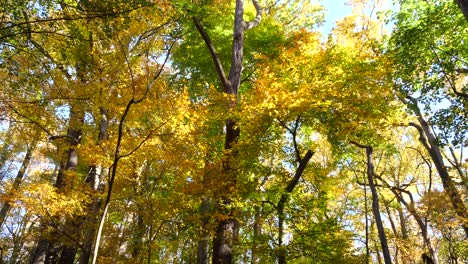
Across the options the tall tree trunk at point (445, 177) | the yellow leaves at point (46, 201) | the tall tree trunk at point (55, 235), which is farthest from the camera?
the tall tree trunk at point (445, 177)

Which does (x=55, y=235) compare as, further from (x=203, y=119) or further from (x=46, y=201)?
(x=203, y=119)

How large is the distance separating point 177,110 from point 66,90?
3225 mm

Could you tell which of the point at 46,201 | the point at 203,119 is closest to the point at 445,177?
the point at 203,119

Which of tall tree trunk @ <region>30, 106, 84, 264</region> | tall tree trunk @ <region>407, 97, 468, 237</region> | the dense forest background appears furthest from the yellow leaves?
tall tree trunk @ <region>407, 97, 468, 237</region>

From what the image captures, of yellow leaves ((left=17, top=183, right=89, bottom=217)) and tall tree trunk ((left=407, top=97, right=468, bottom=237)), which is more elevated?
tall tree trunk ((left=407, top=97, right=468, bottom=237))

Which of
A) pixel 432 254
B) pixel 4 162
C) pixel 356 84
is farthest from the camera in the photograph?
pixel 4 162

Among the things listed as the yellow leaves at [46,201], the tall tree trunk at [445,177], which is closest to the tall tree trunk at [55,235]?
the yellow leaves at [46,201]

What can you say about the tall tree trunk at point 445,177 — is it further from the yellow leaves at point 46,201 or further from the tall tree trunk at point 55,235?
the tall tree trunk at point 55,235

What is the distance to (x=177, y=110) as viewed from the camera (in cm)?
717

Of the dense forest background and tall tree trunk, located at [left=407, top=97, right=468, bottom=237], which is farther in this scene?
tall tree trunk, located at [left=407, top=97, right=468, bottom=237]

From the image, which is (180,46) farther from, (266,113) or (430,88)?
(430,88)

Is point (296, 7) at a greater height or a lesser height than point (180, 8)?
greater

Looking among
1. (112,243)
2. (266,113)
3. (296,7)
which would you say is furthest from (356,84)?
(112,243)

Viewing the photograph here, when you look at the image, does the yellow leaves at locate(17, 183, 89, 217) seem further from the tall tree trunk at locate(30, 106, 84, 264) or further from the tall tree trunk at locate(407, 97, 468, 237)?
the tall tree trunk at locate(407, 97, 468, 237)
